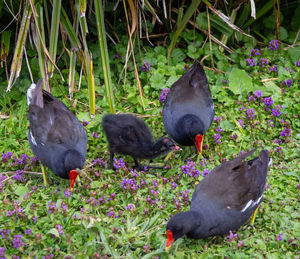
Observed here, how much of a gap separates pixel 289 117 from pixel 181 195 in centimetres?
201

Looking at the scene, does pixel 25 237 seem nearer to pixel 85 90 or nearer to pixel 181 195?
pixel 181 195

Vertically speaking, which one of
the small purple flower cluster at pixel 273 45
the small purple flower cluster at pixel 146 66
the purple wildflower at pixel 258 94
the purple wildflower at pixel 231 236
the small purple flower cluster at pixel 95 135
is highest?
the small purple flower cluster at pixel 273 45

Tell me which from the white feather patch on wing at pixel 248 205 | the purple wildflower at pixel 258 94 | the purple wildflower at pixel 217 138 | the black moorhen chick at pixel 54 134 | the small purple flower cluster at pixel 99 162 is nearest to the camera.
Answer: the white feather patch on wing at pixel 248 205

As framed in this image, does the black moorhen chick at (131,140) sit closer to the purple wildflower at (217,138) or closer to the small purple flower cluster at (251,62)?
the purple wildflower at (217,138)

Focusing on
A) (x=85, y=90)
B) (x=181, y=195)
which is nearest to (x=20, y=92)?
(x=85, y=90)

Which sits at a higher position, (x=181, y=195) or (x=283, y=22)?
(x=283, y=22)

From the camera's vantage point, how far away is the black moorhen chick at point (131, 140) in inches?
218

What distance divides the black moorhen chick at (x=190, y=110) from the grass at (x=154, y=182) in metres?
0.26

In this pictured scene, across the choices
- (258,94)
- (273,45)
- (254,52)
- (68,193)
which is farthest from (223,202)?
(273,45)

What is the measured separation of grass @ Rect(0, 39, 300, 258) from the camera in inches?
172

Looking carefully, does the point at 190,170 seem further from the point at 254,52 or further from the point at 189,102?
the point at 254,52

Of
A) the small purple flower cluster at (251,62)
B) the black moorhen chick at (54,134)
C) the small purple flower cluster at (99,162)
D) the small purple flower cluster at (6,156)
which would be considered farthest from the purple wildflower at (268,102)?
the small purple flower cluster at (6,156)

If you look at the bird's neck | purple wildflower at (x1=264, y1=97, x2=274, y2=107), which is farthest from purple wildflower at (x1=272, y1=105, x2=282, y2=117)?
the bird's neck

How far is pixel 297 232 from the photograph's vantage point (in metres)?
4.50
